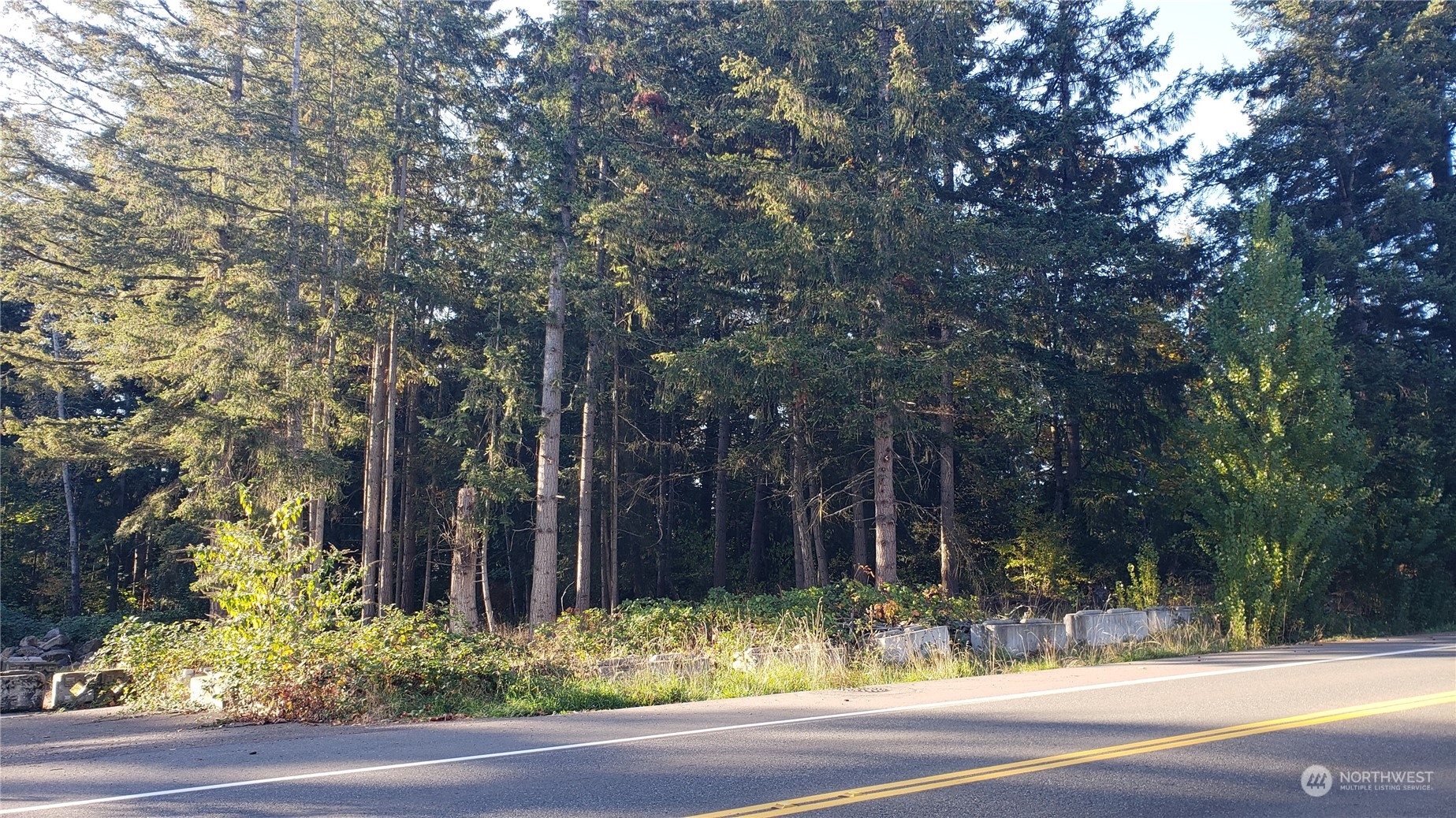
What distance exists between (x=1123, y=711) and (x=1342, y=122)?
23546 millimetres

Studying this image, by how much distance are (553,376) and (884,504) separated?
8.19 m

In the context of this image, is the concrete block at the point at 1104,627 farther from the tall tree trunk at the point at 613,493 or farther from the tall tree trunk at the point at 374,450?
the tall tree trunk at the point at 374,450

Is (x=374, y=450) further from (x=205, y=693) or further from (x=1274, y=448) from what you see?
(x=1274, y=448)

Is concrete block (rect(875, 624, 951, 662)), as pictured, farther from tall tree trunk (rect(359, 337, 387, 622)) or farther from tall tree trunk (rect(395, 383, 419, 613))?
tall tree trunk (rect(395, 383, 419, 613))

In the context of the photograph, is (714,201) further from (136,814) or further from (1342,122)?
(136,814)

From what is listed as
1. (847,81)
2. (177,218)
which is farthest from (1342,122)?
(177,218)

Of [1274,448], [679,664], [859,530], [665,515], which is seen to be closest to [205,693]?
[679,664]

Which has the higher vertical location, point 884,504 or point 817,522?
point 884,504

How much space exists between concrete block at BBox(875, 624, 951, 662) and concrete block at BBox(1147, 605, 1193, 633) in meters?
4.50

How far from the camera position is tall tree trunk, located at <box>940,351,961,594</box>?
880 inches

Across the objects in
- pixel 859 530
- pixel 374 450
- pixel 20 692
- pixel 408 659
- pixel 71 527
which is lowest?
pixel 20 692

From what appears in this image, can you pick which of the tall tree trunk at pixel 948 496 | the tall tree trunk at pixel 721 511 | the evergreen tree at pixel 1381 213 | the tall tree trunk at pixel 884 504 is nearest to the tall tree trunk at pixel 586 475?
the tall tree trunk at pixel 721 511

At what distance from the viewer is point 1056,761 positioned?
661 cm

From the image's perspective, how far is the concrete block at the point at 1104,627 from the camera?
15.4 metres
